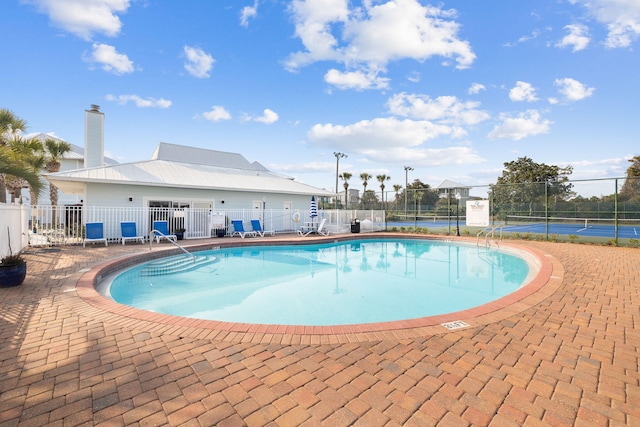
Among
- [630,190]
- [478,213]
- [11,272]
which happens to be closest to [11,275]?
[11,272]

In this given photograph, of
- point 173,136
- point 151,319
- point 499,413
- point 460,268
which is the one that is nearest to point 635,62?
point 460,268

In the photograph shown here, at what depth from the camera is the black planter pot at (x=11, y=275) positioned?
4.90 m

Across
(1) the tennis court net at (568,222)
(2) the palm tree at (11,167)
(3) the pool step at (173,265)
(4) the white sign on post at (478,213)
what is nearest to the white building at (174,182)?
(3) the pool step at (173,265)

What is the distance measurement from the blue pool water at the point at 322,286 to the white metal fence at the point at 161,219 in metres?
3.52

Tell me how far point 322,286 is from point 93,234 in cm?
904

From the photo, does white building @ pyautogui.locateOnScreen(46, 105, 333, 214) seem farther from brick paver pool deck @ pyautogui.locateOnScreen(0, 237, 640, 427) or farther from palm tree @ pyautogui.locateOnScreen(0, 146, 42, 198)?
brick paver pool deck @ pyautogui.locateOnScreen(0, 237, 640, 427)

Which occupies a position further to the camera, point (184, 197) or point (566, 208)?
point (184, 197)

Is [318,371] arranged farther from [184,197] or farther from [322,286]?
[184,197]

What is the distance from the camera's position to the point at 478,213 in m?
14.5

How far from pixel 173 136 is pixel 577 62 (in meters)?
23.5

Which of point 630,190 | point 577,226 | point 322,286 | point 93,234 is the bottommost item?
point 322,286

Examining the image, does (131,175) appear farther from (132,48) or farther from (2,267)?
(2,267)

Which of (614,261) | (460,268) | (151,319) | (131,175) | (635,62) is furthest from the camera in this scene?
(131,175)

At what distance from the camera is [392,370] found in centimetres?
247
